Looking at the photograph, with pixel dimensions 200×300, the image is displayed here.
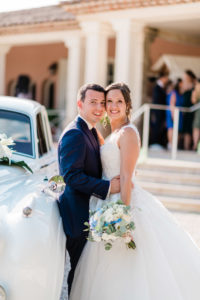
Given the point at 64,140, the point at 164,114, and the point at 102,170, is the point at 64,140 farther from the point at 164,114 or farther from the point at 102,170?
the point at 164,114

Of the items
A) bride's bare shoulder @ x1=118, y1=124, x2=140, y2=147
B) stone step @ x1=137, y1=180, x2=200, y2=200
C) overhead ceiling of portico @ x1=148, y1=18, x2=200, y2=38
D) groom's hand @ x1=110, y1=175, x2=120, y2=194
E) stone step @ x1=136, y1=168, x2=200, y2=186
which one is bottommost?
stone step @ x1=137, y1=180, x2=200, y2=200

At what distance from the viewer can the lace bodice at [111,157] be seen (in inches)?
131

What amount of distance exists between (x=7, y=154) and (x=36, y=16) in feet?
39.5

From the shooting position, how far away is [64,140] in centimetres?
322

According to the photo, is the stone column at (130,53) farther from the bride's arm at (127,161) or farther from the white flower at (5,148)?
the bride's arm at (127,161)

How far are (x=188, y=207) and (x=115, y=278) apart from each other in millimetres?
5424

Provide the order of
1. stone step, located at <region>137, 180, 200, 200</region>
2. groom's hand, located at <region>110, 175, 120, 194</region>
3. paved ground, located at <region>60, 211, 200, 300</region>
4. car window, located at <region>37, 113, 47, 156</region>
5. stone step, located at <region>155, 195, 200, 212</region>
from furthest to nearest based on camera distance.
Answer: stone step, located at <region>137, 180, 200, 200</region> < stone step, located at <region>155, 195, 200, 212</region> < paved ground, located at <region>60, 211, 200, 300</region> < car window, located at <region>37, 113, 47, 156</region> < groom's hand, located at <region>110, 175, 120, 194</region>

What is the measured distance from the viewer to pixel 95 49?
11.9m

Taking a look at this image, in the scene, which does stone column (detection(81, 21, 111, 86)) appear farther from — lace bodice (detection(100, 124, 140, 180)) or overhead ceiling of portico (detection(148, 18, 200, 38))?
lace bodice (detection(100, 124, 140, 180))

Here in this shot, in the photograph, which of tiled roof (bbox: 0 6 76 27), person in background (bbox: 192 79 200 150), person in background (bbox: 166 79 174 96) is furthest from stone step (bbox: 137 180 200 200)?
tiled roof (bbox: 0 6 76 27)

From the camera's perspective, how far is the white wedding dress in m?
3.12

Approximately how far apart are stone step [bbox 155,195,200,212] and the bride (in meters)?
4.92

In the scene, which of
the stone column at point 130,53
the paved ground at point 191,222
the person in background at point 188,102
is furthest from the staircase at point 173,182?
the stone column at point 130,53

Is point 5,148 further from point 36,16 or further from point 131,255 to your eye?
point 36,16
